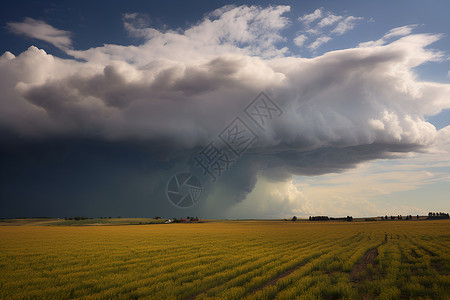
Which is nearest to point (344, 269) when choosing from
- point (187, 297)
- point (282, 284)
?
point (282, 284)

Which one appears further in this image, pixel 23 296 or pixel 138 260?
pixel 138 260

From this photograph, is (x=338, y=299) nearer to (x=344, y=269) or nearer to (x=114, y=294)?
(x=344, y=269)

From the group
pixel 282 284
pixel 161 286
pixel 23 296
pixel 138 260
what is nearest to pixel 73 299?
pixel 23 296

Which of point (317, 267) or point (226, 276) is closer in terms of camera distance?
point (226, 276)

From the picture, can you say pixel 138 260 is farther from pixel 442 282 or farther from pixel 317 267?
pixel 442 282

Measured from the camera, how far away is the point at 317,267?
19000mm

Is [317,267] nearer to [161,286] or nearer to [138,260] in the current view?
[161,286]

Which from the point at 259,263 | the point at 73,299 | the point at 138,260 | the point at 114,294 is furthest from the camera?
the point at 138,260

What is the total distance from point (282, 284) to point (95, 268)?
12.8m

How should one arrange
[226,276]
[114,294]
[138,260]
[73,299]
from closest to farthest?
[73,299]
[114,294]
[226,276]
[138,260]

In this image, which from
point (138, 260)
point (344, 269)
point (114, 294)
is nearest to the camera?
point (114, 294)

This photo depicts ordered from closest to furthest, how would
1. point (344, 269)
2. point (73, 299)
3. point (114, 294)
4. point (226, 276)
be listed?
point (73, 299), point (114, 294), point (226, 276), point (344, 269)

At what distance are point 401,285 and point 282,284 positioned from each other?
240 inches

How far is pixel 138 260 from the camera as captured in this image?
22344mm
